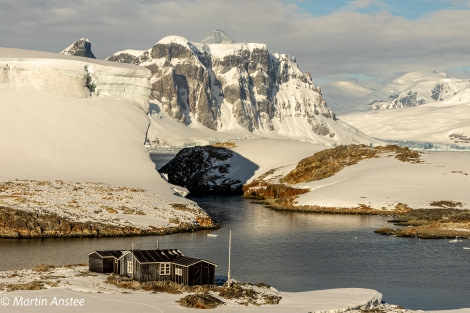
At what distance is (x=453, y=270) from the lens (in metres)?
58.8

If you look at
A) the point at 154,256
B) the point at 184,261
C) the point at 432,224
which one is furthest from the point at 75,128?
the point at 184,261

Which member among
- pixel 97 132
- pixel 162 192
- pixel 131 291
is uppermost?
pixel 97 132

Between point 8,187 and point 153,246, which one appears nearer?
point 153,246

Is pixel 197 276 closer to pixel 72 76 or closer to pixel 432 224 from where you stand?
pixel 432 224

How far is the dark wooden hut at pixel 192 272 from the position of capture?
4612cm

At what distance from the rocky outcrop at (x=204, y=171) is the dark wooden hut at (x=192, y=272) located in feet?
321

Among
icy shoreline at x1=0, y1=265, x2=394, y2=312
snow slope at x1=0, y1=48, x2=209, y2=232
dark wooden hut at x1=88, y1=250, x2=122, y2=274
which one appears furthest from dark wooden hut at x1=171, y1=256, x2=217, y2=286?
snow slope at x1=0, y1=48, x2=209, y2=232

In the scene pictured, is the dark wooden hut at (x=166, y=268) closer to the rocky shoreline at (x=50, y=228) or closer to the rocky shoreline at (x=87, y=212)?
the rocky shoreline at (x=50, y=228)

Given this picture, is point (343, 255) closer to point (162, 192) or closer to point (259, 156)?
point (162, 192)

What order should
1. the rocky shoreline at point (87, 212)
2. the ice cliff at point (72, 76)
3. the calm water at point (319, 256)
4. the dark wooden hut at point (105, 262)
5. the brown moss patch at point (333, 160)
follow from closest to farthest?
the dark wooden hut at point (105, 262) < the calm water at point (319, 256) < the rocky shoreline at point (87, 212) < the ice cliff at point (72, 76) < the brown moss patch at point (333, 160)

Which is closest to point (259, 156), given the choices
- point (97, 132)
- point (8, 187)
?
point (97, 132)

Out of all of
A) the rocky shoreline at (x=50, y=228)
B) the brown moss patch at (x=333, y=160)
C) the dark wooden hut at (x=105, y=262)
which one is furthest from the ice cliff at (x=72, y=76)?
the dark wooden hut at (x=105, y=262)

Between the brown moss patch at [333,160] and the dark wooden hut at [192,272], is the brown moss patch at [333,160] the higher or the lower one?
the higher one

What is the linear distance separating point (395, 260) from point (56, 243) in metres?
28.7
